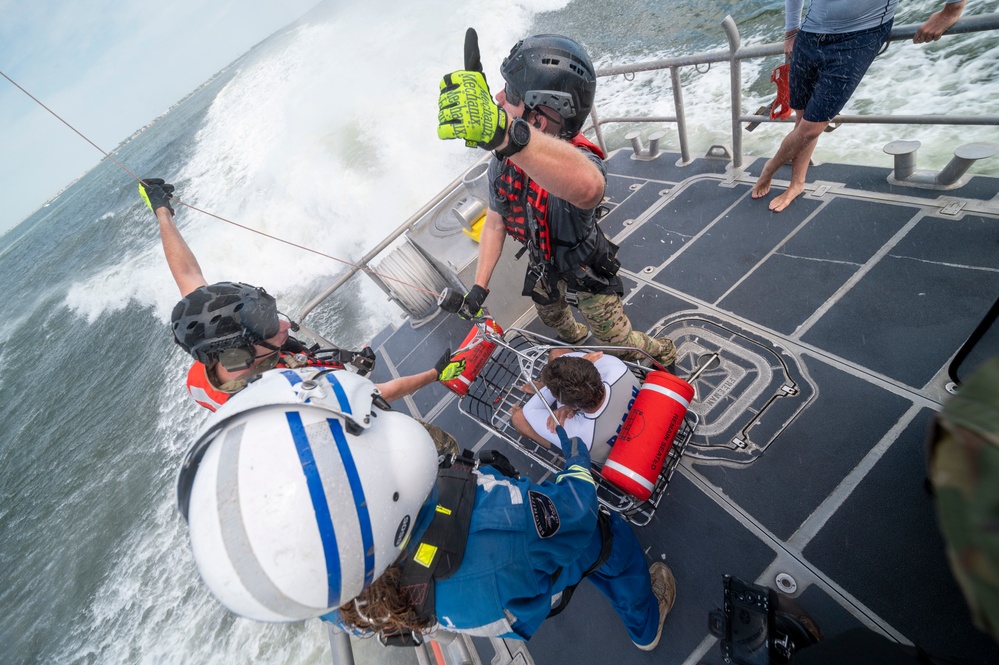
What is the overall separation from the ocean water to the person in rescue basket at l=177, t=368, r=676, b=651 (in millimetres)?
3873

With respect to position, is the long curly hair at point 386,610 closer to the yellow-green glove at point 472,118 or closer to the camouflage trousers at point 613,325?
the yellow-green glove at point 472,118

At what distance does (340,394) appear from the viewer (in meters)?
1.61

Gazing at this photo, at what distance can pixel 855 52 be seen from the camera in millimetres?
2896

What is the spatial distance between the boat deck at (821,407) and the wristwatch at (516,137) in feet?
7.19

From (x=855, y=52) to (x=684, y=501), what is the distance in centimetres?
332

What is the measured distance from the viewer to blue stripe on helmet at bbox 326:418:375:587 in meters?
1.39

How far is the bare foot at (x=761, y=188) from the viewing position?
13.2 ft

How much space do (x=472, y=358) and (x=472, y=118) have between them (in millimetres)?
1649

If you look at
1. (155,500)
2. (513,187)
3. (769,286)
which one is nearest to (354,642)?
(513,187)

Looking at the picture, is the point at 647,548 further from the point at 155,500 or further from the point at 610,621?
the point at 155,500

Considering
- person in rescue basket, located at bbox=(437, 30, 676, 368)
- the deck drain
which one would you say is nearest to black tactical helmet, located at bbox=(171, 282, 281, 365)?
person in rescue basket, located at bbox=(437, 30, 676, 368)

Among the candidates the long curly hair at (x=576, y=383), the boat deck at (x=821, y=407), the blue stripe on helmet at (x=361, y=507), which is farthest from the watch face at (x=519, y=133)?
the boat deck at (x=821, y=407)

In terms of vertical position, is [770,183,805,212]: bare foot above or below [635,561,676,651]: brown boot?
above

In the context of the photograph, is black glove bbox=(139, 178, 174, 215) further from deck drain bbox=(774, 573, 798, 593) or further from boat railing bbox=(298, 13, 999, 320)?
deck drain bbox=(774, 573, 798, 593)
